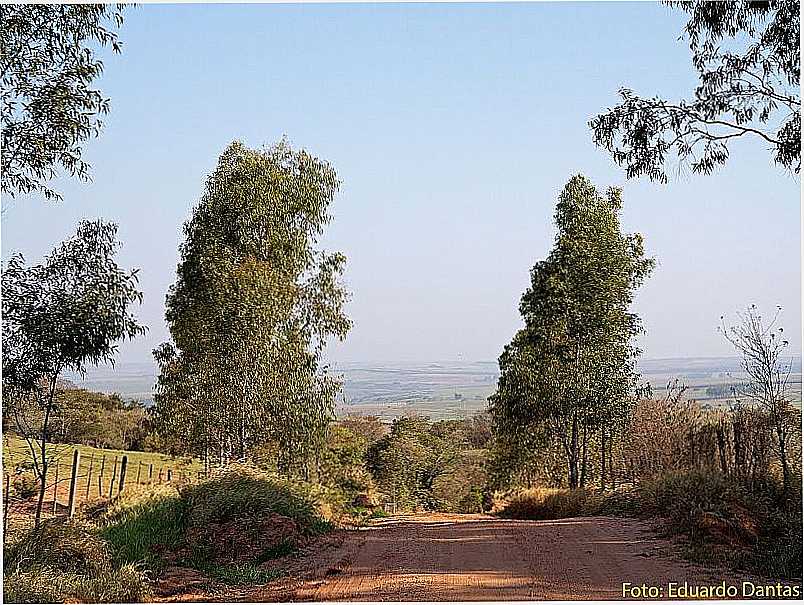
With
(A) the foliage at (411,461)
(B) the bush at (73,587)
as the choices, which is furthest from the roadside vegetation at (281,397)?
(A) the foliage at (411,461)

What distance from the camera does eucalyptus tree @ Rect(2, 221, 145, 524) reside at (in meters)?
5.97

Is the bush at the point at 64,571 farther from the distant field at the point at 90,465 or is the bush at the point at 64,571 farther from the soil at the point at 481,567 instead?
the distant field at the point at 90,465

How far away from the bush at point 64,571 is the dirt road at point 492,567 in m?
0.79

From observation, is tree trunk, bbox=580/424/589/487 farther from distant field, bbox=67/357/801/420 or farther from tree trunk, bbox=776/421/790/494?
tree trunk, bbox=776/421/790/494

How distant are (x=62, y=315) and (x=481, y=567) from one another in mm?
3273

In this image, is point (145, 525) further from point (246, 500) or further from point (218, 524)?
point (246, 500)

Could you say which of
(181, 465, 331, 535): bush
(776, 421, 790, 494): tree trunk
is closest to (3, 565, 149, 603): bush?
(181, 465, 331, 535): bush

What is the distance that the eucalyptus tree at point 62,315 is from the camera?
597cm

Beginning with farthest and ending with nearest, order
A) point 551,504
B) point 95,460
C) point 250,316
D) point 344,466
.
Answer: point 344,466 → point 551,504 → point 95,460 → point 250,316

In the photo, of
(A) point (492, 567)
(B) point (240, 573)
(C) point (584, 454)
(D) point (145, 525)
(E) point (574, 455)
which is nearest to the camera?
(A) point (492, 567)

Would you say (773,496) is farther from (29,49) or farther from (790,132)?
(29,49)

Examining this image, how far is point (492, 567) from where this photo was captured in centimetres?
612

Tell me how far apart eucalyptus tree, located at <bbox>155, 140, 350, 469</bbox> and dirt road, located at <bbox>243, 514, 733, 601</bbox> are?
2.30m

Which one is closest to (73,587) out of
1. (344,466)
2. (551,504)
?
(551,504)
